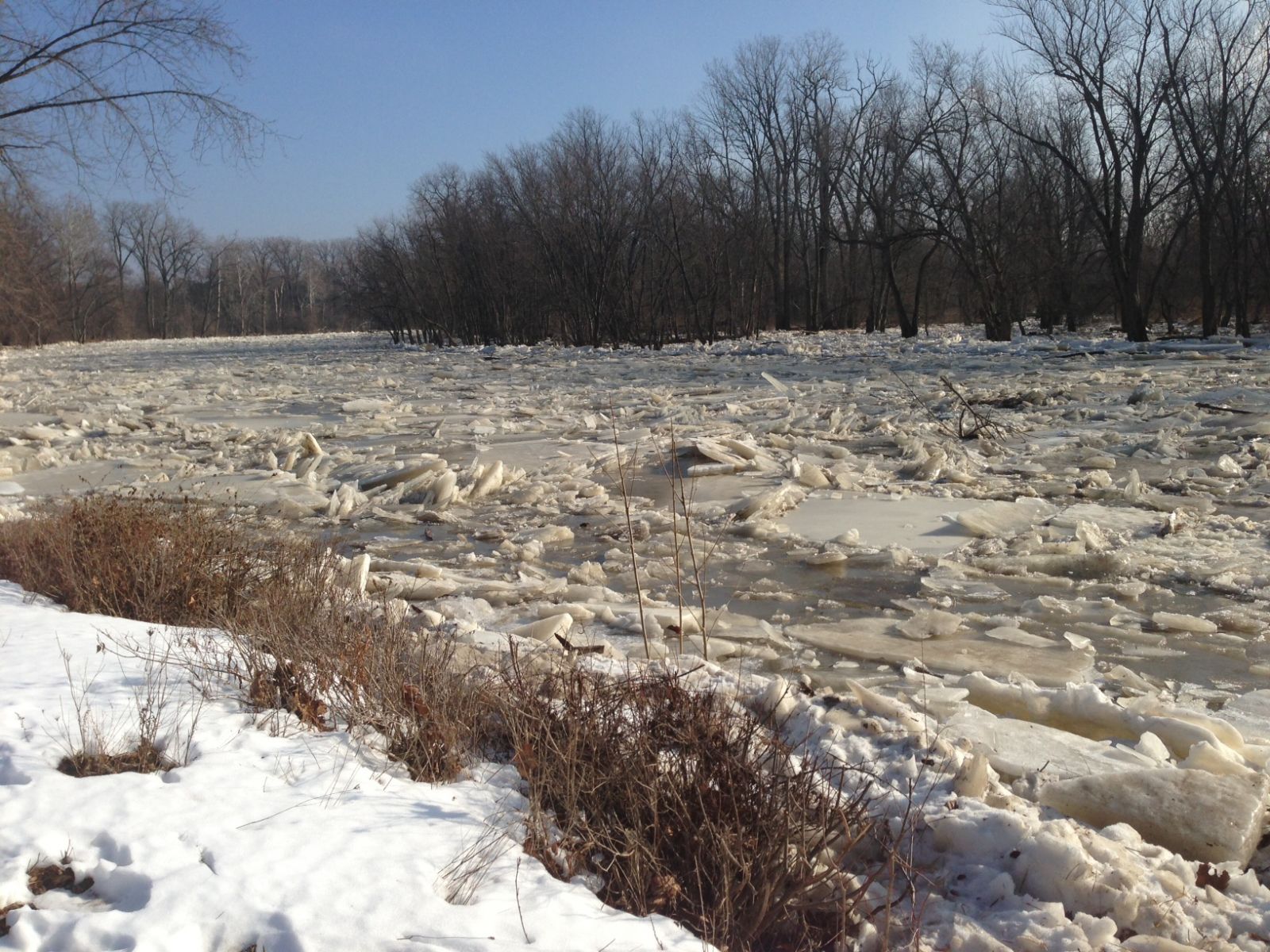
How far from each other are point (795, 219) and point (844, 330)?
17.8 feet

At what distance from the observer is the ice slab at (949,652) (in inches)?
147

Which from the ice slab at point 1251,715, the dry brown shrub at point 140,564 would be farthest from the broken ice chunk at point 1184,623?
the dry brown shrub at point 140,564

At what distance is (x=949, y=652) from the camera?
3951 millimetres

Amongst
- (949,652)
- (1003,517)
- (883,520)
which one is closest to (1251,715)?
(949,652)

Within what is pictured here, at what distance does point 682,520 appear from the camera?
20.7ft

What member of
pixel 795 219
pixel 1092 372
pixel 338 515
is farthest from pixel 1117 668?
pixel 795 219

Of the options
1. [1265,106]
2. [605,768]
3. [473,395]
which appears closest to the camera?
[605,768]

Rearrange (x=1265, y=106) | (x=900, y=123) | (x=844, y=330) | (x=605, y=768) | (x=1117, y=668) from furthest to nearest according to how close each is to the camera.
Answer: (x=844, y=330)
(x=900, y=123)
(x=1265, y=106)
(x=1117, y=668)
(x=605, y=768)

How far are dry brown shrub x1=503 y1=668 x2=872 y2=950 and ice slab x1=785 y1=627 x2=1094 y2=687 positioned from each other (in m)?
1.33

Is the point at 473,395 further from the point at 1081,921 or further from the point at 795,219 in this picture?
the point at 795,219

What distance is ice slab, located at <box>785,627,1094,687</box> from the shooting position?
12.2 ft

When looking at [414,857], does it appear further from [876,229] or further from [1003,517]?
[876,229]

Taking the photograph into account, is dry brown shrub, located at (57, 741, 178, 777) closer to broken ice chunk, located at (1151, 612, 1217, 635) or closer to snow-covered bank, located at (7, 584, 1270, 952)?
snow-covered bank, located at (7, 584, 1270, 952)

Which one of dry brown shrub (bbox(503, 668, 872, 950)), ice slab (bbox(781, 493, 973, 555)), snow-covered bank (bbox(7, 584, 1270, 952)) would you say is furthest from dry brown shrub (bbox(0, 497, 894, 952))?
ice slab (bbox(781, 493, 973, 555))
